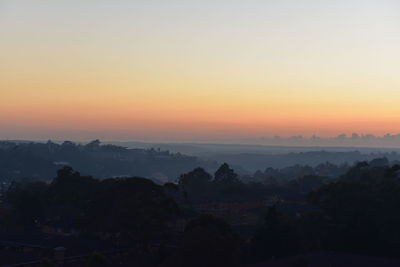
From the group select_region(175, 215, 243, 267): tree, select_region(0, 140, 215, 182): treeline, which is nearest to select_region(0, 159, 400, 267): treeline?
select_region(175, 215, 243, 267): tree

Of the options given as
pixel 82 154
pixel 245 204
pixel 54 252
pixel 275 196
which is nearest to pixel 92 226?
pixel 54 252

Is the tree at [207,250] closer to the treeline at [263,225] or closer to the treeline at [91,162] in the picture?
the treeline at [263,225]

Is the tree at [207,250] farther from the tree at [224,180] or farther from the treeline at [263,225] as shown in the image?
the tree at [224,180]

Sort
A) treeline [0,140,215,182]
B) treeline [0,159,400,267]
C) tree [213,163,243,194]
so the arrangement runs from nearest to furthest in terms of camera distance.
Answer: treeline [0,159,400,267] → tree [213,163,243,194] → treeline [0,140,215,182]

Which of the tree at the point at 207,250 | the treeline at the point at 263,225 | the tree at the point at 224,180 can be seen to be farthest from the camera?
the tree at the point at 224,180

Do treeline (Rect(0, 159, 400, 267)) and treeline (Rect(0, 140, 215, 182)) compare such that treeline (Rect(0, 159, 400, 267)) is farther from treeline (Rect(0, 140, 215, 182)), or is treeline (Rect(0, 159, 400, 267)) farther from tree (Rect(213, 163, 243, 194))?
treeline (Rect(0, 140, 215, 182))

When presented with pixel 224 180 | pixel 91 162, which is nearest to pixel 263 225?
pixel 224 180

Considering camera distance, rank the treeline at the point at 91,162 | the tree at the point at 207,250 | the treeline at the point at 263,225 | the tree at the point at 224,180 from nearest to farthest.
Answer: the tree at the point at 207,250 → the treeline at the point at 263,225 → the tree at the point at 224,180 → the treeline at the point at 91,162

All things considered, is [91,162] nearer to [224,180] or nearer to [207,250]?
[224,180]

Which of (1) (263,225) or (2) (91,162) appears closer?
(1) (263,225)

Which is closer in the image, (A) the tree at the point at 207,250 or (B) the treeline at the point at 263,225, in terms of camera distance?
(A) the tree at the point at 207,250

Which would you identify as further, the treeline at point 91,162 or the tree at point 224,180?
the treeline at point 91,162

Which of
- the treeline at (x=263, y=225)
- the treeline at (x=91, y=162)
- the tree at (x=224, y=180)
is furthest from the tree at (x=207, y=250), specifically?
the treeline at (x=91, y=162)
